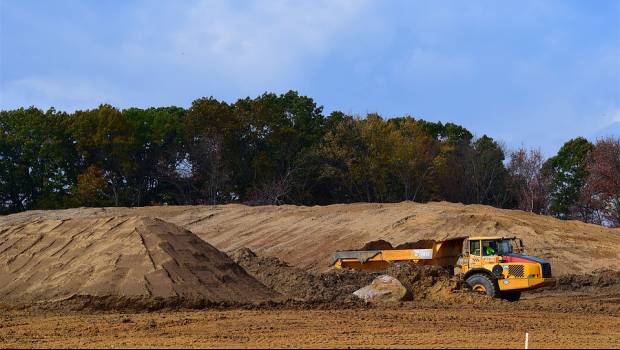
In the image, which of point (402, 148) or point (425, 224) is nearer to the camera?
point (425, 224)

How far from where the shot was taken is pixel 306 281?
26.5 meters

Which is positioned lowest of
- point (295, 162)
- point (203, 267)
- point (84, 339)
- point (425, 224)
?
point (84, 339)

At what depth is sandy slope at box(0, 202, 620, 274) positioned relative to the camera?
34.9 meters

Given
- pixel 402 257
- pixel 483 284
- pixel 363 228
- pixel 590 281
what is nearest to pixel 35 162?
pixel 363 228

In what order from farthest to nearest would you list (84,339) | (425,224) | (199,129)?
1. (199,129)
2. (425,224)
3. (84,339)

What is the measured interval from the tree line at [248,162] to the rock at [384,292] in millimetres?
29372

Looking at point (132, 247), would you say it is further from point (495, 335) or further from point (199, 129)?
point (199, 129)

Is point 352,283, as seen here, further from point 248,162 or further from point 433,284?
point 248,162

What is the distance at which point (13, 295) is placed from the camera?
22906mm

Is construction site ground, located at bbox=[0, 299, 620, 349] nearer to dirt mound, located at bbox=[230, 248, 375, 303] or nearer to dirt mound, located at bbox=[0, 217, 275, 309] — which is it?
dirt mound, located at bbox=[0, 217, 275, 309]

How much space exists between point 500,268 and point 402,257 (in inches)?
129

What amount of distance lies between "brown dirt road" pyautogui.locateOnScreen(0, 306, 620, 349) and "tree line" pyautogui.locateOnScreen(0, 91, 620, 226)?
32.9m

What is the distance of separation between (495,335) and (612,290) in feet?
50.3

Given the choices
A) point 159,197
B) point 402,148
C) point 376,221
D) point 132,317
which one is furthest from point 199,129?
point 132,317
